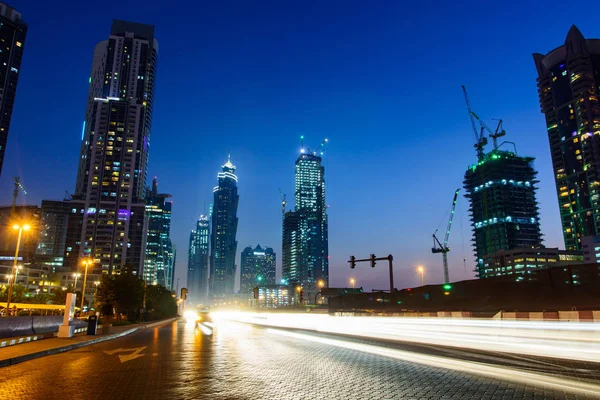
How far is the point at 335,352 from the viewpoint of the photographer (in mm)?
17047

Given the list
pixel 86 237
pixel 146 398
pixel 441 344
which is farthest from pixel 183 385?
pixel 86 237

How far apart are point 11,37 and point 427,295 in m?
232

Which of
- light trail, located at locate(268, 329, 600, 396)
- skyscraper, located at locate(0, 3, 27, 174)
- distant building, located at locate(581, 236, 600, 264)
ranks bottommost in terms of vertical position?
light trail, located at locate(268, 329, 600, 396)

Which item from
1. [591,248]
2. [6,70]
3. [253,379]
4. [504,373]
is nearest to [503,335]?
[504,373]

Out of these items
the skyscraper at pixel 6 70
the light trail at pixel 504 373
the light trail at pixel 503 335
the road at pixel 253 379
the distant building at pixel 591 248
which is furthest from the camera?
the skyscraper at pixel 6 70

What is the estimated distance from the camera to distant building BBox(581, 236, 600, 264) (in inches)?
7426

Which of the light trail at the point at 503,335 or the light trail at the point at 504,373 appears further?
the light trail at the point at 503,335

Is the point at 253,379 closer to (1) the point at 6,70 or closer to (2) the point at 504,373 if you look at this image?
(2) the point at 504,373

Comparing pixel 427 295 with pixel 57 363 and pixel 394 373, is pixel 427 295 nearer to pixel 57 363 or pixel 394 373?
pixel 394 373

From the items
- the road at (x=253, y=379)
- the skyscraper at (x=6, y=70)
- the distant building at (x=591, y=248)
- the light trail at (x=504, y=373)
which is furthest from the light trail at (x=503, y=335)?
the skyscraper at (x=6, y=70)

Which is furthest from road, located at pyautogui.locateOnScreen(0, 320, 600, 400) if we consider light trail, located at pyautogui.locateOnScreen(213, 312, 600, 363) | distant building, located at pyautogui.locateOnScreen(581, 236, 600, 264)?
distant building, located at pyautogui.locateOnScreen(581, 236, 600, 264)

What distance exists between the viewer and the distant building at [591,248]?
189 metres

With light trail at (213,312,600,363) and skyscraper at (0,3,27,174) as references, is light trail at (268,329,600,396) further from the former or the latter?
skyscraper at (0,3,27,174)

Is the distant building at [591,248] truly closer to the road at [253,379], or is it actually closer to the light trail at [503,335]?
the light trail at [503,335]
